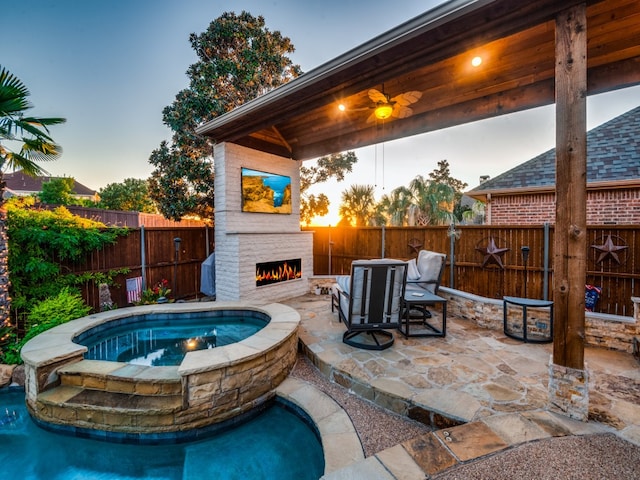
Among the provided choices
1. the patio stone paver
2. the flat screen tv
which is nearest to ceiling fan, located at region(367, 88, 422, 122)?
the flat screen tv

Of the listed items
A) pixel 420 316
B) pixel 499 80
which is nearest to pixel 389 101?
pixel 499 80

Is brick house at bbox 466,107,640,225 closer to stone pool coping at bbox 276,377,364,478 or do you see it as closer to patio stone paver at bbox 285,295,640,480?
patio stone paver at bbox 285,295,640,480

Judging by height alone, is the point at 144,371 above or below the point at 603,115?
below

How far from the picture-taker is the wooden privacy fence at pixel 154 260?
18.2 feet

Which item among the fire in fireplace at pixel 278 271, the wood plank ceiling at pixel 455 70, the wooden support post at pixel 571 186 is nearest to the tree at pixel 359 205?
the fire in fireplace at pixel 278 271

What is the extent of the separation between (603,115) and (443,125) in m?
6.32

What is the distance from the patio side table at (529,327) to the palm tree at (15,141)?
7031mm

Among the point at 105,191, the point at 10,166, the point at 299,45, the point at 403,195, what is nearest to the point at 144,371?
the point at 10,166

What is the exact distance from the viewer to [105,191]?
23.3 meters

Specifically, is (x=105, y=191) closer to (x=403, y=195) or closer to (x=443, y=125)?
(x=403, y=195)

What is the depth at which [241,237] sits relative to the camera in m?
5.55

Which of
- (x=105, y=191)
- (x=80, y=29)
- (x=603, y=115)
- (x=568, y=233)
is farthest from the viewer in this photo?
(x=105, y=191)

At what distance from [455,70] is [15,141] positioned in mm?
6326

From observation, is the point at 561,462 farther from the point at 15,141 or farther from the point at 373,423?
the point at 15,141
